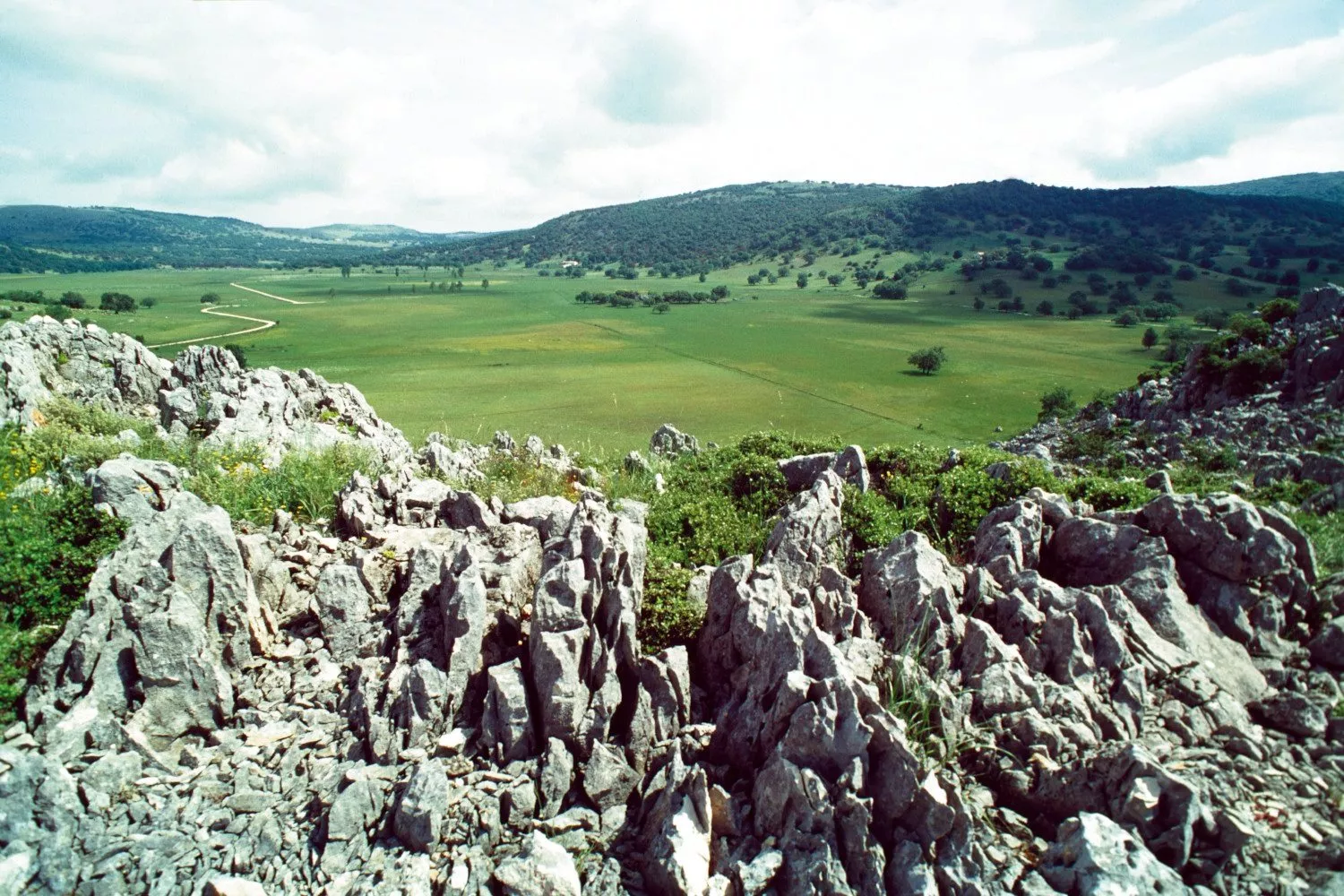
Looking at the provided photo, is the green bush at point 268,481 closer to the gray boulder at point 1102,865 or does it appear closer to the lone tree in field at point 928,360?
the gray boulder at point 1102,865

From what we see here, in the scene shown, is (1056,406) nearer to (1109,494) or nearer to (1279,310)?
(1279,310)

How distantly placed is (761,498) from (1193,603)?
8.35 metres

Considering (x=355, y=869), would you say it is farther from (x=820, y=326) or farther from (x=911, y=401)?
(x=820, y=326)

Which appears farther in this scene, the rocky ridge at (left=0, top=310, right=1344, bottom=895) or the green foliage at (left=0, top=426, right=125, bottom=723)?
the green foliage at (left=0, top=426, right=125, bottom=723)

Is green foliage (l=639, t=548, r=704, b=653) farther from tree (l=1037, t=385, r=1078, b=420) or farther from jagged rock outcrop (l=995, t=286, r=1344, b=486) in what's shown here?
tree (l=1037, t=385, r=1078, b=420)

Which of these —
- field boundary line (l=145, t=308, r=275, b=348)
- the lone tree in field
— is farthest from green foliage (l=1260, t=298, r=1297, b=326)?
field boundary line (l=145, t=308, r=275, b=348)

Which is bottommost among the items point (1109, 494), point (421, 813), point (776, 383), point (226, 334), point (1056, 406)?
point (776, 383)

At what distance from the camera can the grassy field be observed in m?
72.1

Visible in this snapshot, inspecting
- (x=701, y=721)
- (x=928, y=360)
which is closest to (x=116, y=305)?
(x=928, y=360)

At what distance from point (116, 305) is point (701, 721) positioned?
176122 millimetres

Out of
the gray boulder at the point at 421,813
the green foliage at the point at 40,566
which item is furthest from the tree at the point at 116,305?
the gray boulder at the point at 421,813

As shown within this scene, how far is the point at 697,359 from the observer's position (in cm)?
11238

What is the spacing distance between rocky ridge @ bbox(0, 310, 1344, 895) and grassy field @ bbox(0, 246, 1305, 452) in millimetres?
25202

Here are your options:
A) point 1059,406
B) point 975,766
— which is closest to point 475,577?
point 975,766
